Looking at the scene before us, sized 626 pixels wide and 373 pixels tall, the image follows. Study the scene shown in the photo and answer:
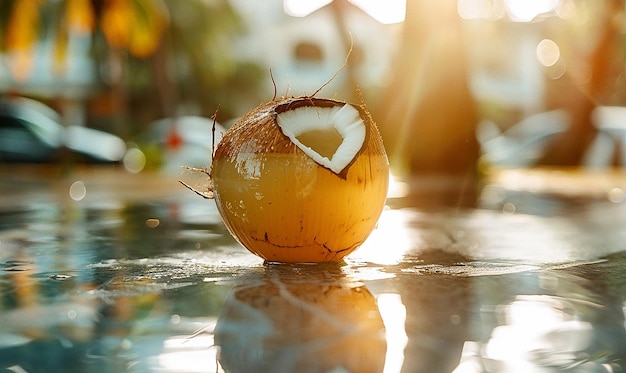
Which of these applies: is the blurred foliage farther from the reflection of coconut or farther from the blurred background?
the reflection of coconut

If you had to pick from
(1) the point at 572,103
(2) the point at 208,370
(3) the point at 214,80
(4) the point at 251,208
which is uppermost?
(3) the point at 214,80

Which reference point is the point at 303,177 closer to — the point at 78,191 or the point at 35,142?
the point at 78,191

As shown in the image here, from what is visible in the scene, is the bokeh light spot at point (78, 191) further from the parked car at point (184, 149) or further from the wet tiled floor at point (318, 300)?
the parked car at point (184, 149)

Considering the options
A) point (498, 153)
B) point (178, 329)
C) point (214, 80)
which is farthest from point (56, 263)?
point (214, 80)

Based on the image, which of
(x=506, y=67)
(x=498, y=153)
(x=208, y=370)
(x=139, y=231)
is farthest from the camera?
(x=506, y=67)

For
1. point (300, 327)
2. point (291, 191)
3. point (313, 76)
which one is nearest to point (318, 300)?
point (300, 327)

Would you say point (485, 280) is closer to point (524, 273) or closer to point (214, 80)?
point (524, 273)
